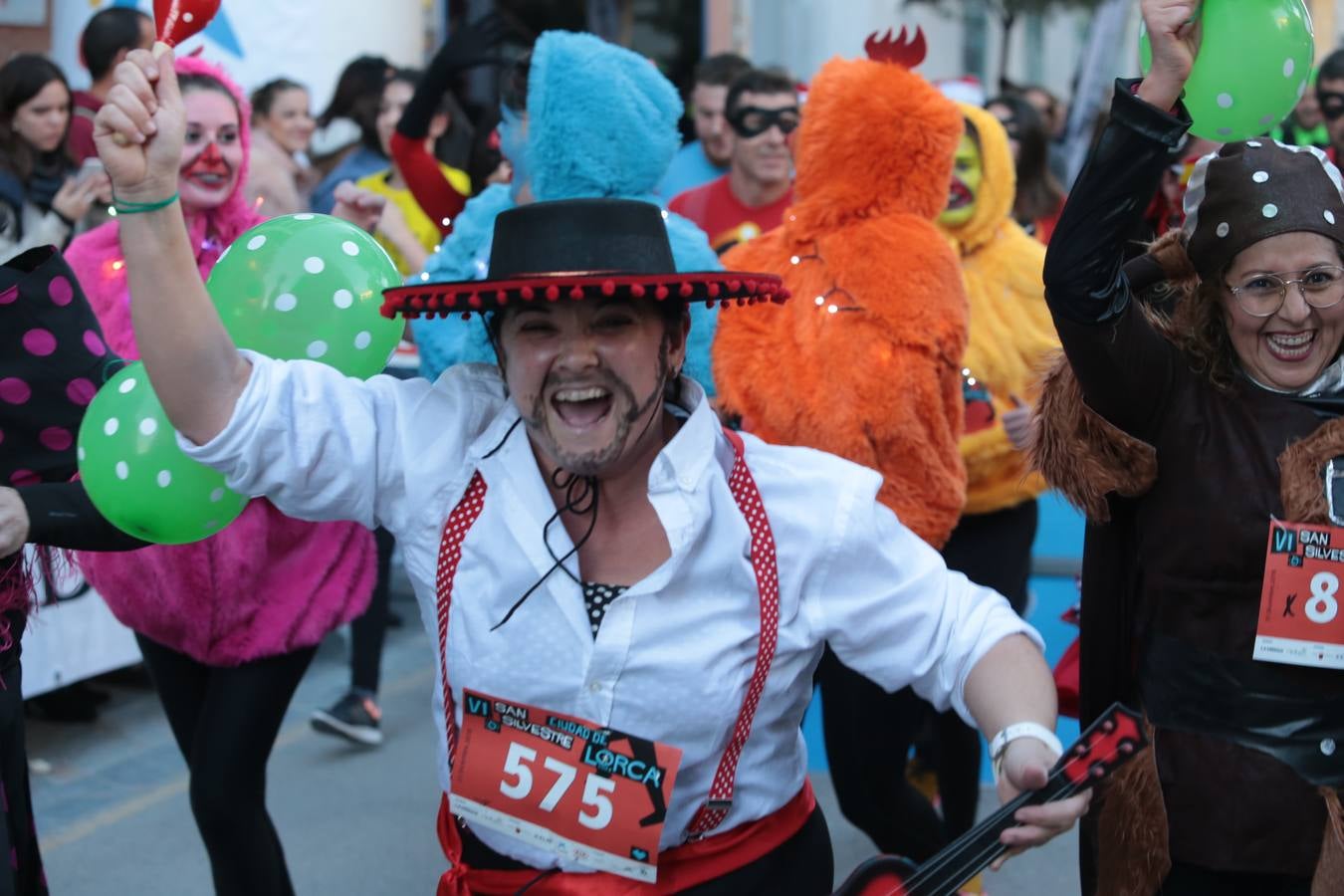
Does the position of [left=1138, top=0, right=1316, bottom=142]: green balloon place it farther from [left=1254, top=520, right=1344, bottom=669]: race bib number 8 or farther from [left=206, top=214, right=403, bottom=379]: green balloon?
[left=206, top=214, right=403, bottom=379]: green balloon

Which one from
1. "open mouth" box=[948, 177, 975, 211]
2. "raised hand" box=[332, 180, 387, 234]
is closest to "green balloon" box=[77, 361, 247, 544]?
"raised hand" box=[332, 180, 387, 234]

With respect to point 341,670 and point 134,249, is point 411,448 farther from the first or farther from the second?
point 341,670

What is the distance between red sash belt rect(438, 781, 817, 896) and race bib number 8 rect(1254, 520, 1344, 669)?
0.84m

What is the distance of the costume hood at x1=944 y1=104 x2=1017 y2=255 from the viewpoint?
175 inches

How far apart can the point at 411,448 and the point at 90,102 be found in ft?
18.3

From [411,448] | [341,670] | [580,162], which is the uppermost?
[580,162]

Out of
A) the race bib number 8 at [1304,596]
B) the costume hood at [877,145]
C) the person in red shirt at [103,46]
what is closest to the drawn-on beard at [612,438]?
the race bib number 8 at [1304,596]

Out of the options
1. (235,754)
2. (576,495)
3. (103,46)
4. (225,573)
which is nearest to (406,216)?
(103,46)

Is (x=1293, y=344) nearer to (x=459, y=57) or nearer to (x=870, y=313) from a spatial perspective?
(x=870, y=313)

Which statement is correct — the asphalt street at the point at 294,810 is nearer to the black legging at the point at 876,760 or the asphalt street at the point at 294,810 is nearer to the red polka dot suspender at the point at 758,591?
the black legging at the point at 876,760

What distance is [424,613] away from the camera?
2402 millimetres

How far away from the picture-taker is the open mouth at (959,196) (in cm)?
446

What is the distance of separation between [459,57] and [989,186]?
1613 mm

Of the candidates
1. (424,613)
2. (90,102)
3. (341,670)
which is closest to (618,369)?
→ (424,613)
